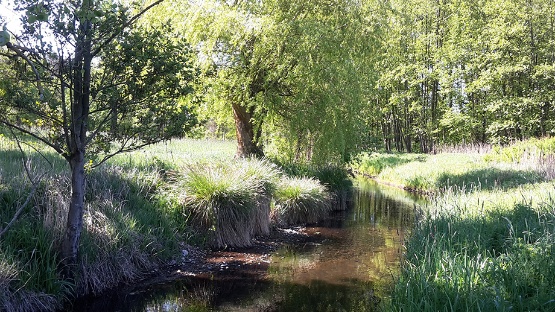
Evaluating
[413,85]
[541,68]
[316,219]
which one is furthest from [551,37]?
[316,219]

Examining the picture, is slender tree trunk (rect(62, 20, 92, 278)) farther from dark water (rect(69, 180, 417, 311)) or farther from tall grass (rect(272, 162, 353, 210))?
tall grass (rect(272, 162, 353, 210))

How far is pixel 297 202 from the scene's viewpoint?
12.1 metres

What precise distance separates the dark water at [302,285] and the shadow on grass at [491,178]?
160 inches

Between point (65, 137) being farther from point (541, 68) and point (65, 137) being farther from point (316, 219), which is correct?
point (541, 68)

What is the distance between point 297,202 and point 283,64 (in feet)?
13.2

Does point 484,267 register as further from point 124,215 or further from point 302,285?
point 124,215

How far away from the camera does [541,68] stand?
26109 mm

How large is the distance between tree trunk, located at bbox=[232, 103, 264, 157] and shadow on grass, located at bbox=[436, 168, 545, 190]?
239 inches

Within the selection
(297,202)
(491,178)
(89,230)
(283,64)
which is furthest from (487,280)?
(491,178)

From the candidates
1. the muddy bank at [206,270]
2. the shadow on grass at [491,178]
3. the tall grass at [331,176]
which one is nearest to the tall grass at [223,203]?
the muddy bank at [206,270]

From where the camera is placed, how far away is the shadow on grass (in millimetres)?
12203

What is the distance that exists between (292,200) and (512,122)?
2075 cm

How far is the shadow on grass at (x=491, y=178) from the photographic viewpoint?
12203 millimetres

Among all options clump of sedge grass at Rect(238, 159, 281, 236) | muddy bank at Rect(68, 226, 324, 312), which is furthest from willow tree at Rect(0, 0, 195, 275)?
clump of sedge grass at Rect(238, 159, 281, 236)
